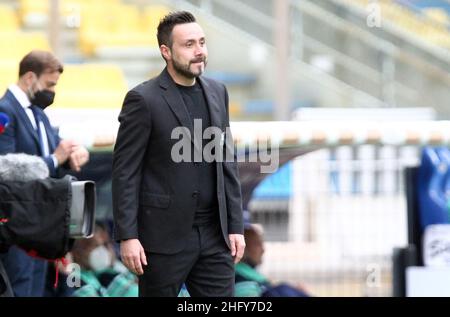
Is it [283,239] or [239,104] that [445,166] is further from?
[239,104]

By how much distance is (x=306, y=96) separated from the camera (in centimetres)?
1401

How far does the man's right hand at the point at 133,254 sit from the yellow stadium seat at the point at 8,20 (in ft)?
27.2

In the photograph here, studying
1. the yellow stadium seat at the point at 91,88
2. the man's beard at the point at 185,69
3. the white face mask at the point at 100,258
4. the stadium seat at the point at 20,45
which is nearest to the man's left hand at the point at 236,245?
the man's beard at the point at 185,69

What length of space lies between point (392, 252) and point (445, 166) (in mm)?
608

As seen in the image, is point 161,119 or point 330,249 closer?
point 161,119

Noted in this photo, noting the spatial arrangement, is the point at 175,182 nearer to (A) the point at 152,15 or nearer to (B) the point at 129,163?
(B) the point at 129,163

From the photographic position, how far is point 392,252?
765cm

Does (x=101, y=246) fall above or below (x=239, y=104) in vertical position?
below

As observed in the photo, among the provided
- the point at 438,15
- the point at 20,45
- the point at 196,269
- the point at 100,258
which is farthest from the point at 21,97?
the point at 438,15

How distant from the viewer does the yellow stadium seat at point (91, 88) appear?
10.1m

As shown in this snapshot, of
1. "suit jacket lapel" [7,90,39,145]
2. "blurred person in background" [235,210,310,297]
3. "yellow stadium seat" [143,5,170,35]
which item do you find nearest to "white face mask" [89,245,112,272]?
"blurred person in background" [235,210,310,297]

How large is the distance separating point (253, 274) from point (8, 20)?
668 cm

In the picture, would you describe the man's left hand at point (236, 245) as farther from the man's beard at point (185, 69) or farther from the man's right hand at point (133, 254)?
the man's beard at point (185, 69)
